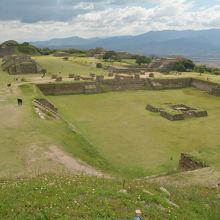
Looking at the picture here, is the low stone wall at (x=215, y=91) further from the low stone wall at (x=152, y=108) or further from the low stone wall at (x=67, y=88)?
the low stone wall at (x=67, y=88)

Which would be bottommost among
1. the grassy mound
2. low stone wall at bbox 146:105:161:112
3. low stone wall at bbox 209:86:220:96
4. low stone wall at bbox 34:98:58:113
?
low stone wall at bbox 209:86:220:96

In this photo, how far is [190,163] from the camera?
55.0ft

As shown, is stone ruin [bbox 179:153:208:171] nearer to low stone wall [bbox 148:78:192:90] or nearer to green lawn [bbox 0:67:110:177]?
green lawn [bbox 0:67:110:177]

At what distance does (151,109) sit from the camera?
32.1 meters

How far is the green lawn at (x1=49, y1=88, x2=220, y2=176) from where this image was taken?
733 inches

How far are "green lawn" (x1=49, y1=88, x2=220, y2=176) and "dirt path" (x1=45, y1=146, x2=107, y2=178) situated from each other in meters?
2.55

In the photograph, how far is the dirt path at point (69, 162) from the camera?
1467cm

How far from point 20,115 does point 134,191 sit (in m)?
14.6

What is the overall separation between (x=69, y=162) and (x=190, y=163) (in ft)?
17.8

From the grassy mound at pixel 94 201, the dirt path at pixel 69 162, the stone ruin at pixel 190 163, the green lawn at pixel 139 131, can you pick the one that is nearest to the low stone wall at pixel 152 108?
the green lawn at pixel 139 131

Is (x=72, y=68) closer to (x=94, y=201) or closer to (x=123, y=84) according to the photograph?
(x=123, y=84)

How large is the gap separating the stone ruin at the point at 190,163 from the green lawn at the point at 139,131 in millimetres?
405

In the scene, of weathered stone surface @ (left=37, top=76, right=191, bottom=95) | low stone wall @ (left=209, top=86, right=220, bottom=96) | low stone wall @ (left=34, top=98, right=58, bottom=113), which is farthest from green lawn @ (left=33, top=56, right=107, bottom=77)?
low stone wall @ (left=34, top=98, right=58, bottom=113)

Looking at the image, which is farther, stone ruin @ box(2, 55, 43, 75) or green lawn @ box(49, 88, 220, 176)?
stone ruin @ box(2, 55, 43, 75)
